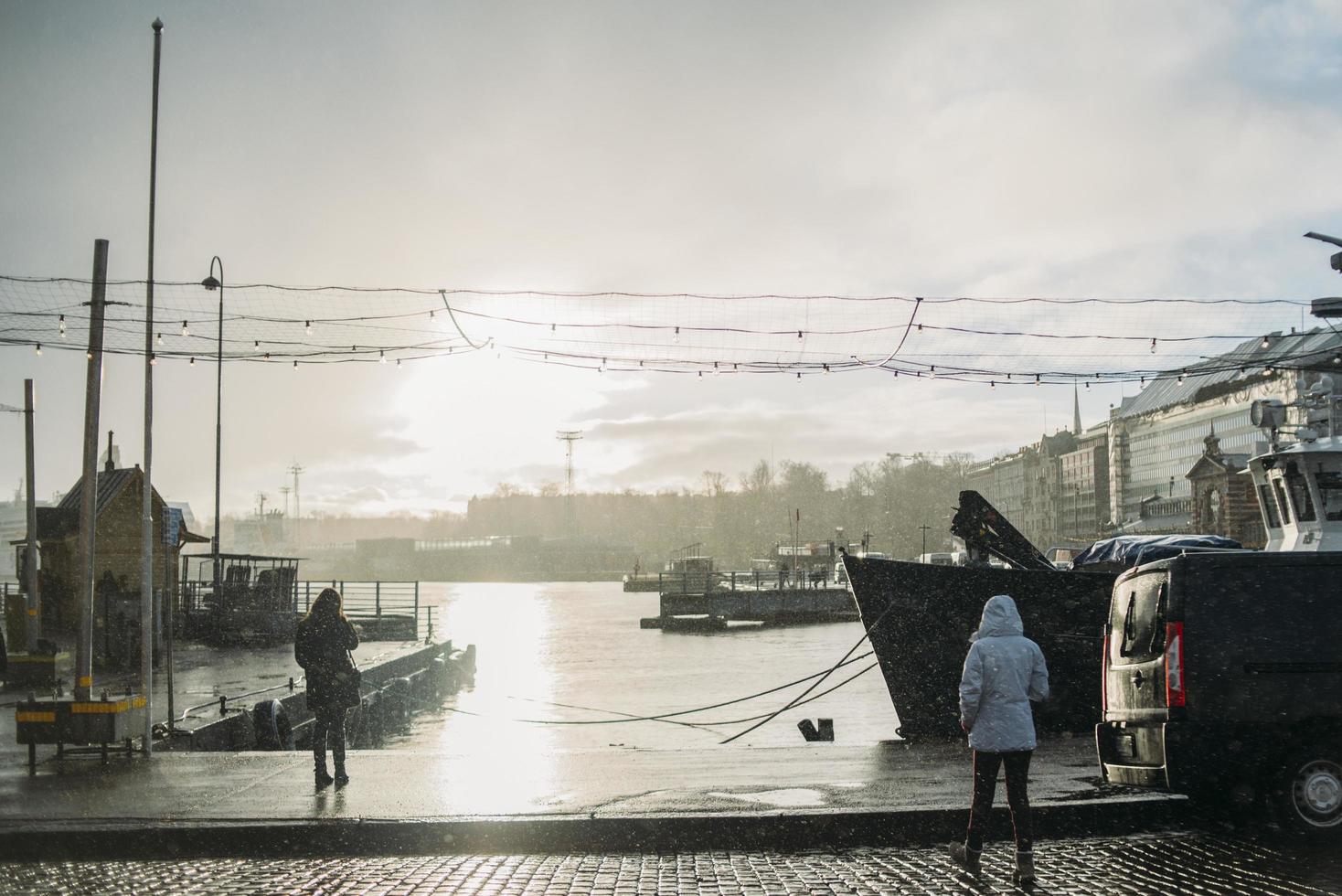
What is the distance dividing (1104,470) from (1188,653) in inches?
5227

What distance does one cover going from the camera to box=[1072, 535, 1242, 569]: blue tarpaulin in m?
17.7

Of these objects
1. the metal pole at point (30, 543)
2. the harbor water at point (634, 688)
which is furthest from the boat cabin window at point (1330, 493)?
the metal pole at point (30, 543)

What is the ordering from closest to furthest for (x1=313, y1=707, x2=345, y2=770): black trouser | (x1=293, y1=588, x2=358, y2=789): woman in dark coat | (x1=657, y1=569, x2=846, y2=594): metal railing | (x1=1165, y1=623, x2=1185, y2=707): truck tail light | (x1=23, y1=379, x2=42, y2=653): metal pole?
(x1=1165, y1=623, x2=1185, y2=707): truck tail light < (x1=313, y1=707, x2=345, y2=770): black trouser < (x1=293, y1=588, x2=358, y2=789): woman in dark coat < (x1=23, y1=379, x2=42, y2=653): metal pole < (x1=657, y1=569, x2=846, y2=594): metal railing

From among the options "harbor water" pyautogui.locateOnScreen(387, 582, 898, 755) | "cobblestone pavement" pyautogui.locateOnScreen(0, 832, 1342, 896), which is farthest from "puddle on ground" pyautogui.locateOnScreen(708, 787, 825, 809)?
"harbor water" pyautogui.locateOnScreen(387, 582, 898, 755)

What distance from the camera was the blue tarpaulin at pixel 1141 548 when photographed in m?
17.7

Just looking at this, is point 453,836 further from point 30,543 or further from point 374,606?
point 374,606

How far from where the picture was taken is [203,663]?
30609 mm

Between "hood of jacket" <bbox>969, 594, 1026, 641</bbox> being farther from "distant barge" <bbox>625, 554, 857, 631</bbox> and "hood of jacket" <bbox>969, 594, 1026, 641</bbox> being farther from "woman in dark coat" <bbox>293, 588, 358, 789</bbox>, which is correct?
"distant barge" <bbox>625, 554, 857, 631</bbox>

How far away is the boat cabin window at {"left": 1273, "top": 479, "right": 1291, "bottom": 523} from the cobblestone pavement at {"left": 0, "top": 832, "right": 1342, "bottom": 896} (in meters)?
9.89

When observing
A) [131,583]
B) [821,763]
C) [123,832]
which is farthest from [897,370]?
[131,583]

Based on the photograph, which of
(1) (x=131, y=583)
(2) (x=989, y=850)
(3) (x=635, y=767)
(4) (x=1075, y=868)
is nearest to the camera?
(4) (x=1075, y=868)

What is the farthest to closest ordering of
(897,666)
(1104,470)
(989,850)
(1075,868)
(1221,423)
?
(1104,470)
(1221,423)
(897,666)
(989,850)
(1075,868)

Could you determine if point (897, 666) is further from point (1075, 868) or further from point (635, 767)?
point (1075, 868)

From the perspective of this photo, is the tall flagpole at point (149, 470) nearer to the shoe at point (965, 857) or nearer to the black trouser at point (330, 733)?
the black trouser at point (330, 733)
